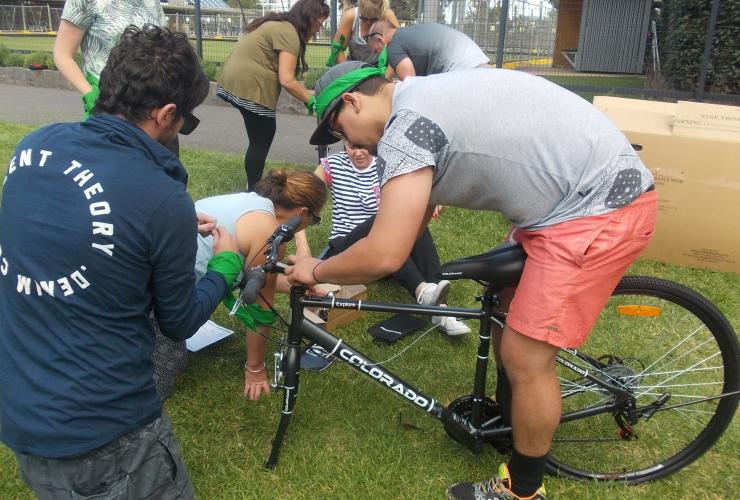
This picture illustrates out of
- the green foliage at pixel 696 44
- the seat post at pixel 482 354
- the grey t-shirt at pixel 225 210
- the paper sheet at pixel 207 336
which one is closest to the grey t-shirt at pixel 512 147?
the seat post at pixel 482 354

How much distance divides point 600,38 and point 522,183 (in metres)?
11.1

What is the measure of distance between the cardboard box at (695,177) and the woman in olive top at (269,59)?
2.43m

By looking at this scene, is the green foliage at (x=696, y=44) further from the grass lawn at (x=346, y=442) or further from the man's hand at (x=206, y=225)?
the man's hand at (x=206, y=225)

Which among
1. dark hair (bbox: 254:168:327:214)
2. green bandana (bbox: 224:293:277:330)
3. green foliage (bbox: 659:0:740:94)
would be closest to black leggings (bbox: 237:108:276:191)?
dark hair (bbox: 254:168:327:214)

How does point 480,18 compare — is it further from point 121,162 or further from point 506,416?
point 121,162

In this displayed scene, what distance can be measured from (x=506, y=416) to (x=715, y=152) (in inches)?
103

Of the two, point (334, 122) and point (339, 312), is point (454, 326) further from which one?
point (334, 122)

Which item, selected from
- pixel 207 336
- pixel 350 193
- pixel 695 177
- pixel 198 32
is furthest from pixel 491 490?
pixel 198 32

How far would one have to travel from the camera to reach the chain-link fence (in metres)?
8.79

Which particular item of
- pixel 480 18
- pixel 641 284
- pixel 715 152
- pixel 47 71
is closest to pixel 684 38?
pixel 480 18

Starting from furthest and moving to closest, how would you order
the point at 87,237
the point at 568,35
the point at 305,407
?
1. the point at 568,35
2. the point at 305,407
3. the point at 87,237

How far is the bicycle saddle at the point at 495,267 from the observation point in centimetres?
209

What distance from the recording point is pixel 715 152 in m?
4.03

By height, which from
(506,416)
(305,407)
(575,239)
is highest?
(575,239)
